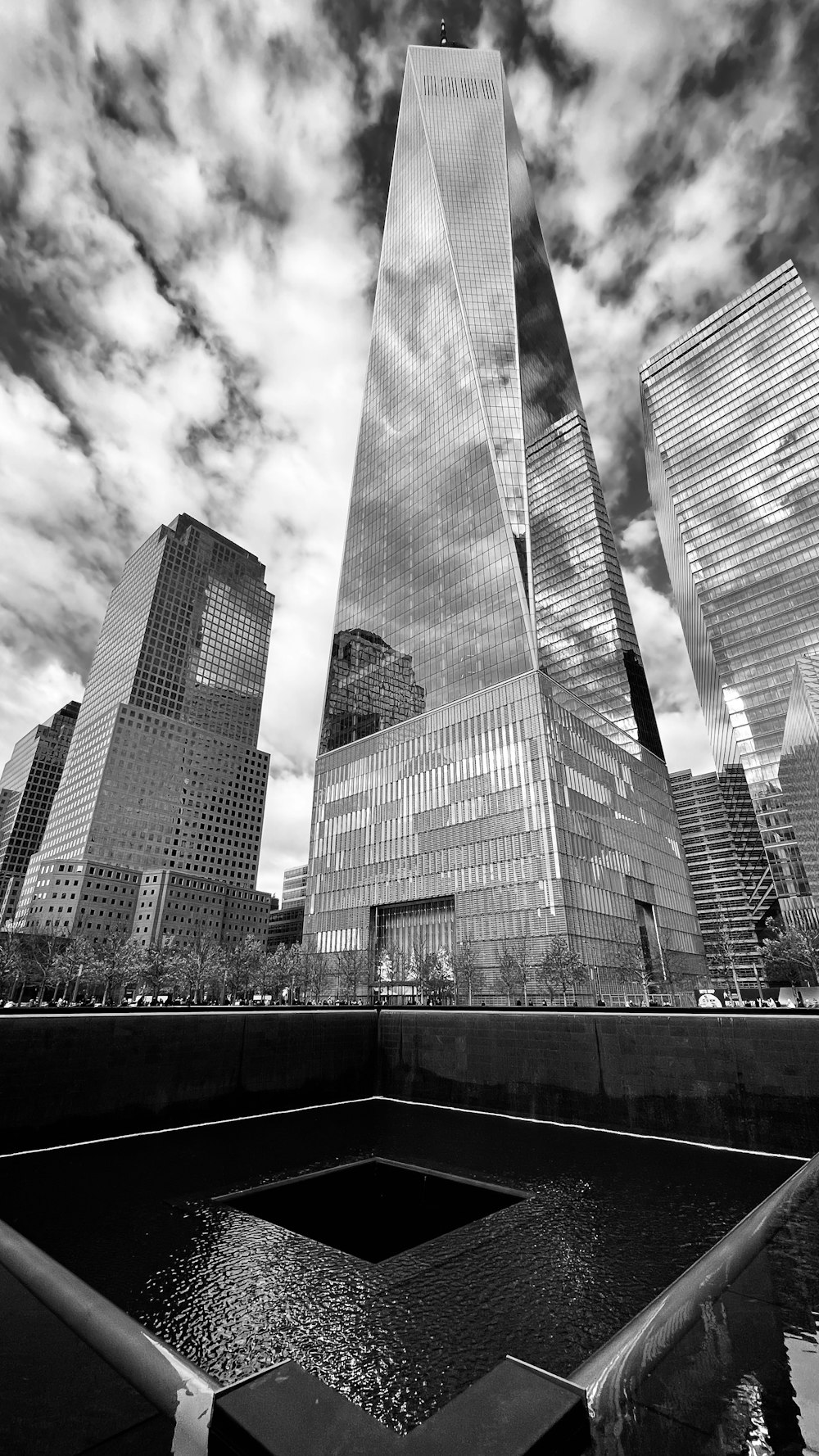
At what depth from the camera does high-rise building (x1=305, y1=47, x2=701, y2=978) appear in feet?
273

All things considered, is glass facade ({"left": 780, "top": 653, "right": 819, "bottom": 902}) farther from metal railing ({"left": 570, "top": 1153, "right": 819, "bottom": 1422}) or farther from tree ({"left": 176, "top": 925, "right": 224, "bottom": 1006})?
tree ({"left": 176, "top": 925, "right": 224, "bottom": 1006})

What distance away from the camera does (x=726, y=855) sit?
560 feet

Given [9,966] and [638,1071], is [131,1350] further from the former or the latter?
[9,966]

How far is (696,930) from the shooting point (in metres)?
114

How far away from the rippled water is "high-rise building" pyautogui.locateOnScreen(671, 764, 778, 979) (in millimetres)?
153834

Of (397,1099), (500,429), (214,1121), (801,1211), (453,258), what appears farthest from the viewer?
(453,258)

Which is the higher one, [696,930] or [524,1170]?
[696,930]

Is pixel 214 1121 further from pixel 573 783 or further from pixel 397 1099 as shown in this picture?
pixel 573 783

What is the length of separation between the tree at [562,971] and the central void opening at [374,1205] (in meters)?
50.1

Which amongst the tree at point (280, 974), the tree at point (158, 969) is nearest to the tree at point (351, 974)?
the tree at point (280, 974)

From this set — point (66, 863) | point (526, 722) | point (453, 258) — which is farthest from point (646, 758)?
point (66, 863)

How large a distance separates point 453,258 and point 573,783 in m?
110

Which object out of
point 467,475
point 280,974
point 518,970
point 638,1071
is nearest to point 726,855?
point 467,475

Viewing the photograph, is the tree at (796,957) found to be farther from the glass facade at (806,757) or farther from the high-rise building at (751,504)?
the high-rise building at (751,504)
